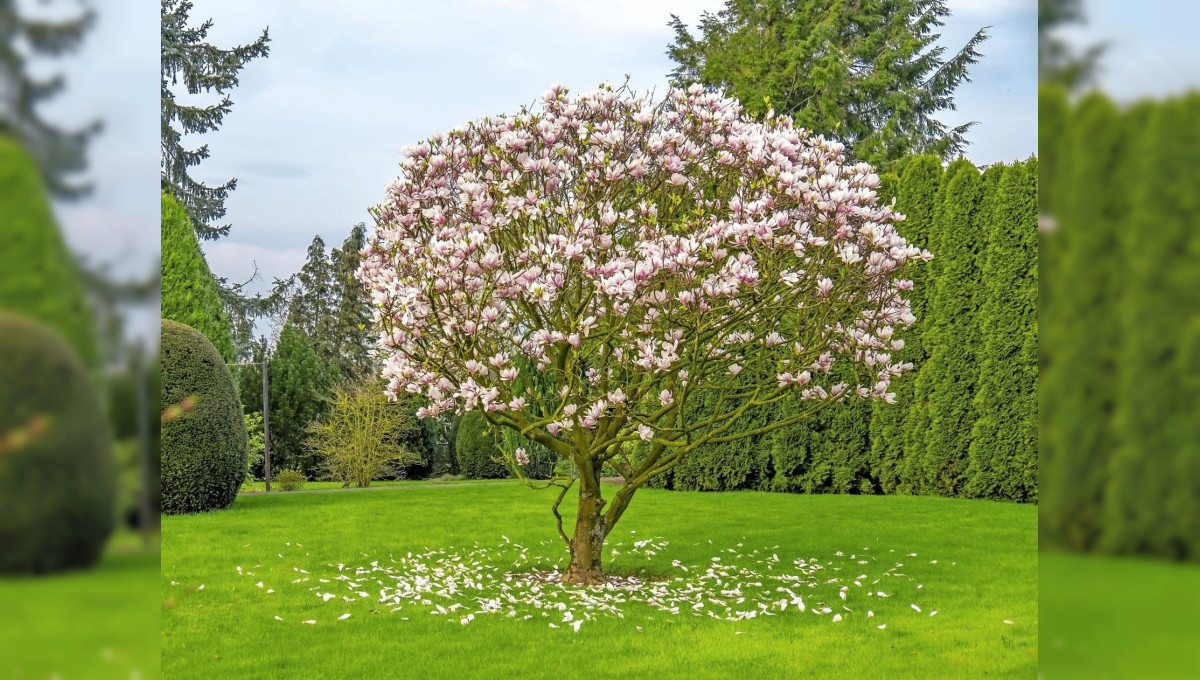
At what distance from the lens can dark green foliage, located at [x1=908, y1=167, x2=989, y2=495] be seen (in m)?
11.2

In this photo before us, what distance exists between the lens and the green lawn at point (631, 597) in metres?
5.22

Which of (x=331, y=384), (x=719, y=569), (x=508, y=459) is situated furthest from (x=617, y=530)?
(x=331, y=384)

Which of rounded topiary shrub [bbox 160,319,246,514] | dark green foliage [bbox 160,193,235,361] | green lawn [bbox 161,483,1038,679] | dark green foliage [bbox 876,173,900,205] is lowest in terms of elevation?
green lawn [bbox 161,483,1038,679]

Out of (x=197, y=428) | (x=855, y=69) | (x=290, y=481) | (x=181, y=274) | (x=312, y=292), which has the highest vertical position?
(x=855, y=69)

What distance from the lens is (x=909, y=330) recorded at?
1164 centimetres
